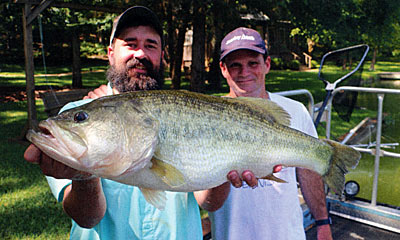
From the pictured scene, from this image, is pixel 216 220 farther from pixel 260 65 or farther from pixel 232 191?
pixel 260 65

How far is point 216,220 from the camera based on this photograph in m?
2.67

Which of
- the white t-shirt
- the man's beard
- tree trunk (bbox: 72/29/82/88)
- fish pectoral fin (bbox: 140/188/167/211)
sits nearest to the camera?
fish pectoral fin (bbox: 140/188/167/211)

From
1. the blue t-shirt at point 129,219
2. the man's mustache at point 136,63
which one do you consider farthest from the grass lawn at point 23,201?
the man's mustache at point 136,63

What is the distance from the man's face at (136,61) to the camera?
2281mm

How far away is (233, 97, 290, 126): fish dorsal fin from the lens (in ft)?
6.27

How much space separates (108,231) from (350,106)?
4.81m

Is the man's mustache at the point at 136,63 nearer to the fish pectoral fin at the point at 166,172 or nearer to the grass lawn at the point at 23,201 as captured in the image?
the fish pectoral fin at the point at 166,172

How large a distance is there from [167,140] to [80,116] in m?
0.39

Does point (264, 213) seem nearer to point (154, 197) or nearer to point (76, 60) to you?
point (154, 197)

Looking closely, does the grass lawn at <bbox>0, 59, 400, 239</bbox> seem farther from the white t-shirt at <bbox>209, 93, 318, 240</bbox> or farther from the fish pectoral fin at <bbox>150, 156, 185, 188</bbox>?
the fish pectoral fin at <bbox>150, 156, 185, 188</bbox>

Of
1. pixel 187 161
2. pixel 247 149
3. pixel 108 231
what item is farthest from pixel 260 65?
pixel 108 231

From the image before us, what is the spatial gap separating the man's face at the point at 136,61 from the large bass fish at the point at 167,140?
2.31 feet

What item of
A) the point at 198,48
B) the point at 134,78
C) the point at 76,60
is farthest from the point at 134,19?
the point at 76,60

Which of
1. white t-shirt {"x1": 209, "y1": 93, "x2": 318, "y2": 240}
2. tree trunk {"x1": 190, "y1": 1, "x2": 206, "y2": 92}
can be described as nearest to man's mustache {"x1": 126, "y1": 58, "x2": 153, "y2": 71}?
white t-shirt {"x1": 209, "y1": 93, "x2": 318, "y2": 240}
